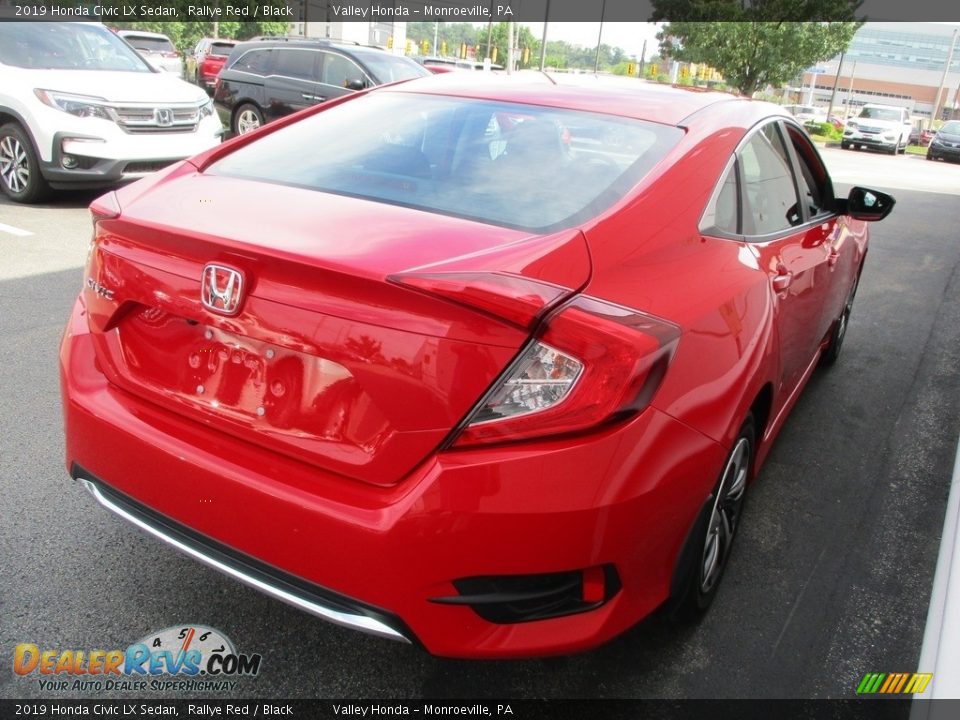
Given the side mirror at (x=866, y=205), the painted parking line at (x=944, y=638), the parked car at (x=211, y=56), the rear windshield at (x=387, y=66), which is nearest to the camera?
the painted parking line at (x=944, y=638)

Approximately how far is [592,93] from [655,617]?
1686 millimetres

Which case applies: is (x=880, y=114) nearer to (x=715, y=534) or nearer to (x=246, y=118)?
(x=246, y=118)

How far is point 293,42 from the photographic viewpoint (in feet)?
41.0

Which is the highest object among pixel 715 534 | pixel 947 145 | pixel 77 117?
pixel 77 117

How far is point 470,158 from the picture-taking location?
8.00 feet

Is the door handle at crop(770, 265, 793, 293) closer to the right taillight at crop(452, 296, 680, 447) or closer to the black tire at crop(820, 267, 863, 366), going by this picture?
the right taillight at crop(452, 296, 680, 447)

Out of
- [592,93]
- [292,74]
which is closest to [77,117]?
A: [292,74]

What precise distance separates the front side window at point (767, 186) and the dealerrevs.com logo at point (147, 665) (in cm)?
199

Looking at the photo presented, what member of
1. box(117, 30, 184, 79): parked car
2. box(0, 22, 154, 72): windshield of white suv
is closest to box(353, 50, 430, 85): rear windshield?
box(0, 22, 154, 72): windshield of white suv

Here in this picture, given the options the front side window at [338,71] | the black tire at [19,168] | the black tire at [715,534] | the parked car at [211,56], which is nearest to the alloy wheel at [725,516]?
the black tire at [715,534]

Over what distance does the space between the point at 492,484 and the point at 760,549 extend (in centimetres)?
173

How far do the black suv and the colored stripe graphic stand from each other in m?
10.3

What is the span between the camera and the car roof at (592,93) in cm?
265

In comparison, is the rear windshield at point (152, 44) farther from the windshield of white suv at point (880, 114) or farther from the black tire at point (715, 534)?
the windshield of white suv at point (880, 114)
